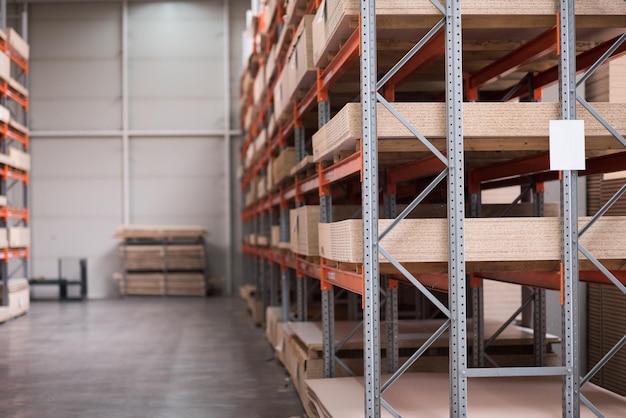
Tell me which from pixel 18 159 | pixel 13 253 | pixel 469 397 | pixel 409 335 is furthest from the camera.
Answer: pixel 18 159

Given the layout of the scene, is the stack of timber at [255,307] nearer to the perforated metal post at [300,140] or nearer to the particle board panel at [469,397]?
the perforated metal post at [300,140]

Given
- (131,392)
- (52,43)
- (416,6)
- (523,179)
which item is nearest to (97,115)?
(52,43)

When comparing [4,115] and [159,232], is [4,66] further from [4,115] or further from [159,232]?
[159,232]

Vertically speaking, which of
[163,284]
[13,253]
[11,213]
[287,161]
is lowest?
[163,284]

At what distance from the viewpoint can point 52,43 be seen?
21938 millimetres

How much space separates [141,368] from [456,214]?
6.41 m

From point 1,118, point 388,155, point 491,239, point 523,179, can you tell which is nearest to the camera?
point 491,239

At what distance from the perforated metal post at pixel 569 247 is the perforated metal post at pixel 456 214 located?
0.65 meters

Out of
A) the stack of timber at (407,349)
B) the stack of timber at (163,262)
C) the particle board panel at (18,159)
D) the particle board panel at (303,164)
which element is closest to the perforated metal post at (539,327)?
the stack of timber at (407,349)

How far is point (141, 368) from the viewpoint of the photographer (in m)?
10.2

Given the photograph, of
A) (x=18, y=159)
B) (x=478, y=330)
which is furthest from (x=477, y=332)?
(x=18, y=159)

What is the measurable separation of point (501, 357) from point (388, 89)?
307 centimetres

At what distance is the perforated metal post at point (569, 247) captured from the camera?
5.05 m

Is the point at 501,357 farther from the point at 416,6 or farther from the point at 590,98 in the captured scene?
the point at 416,6
